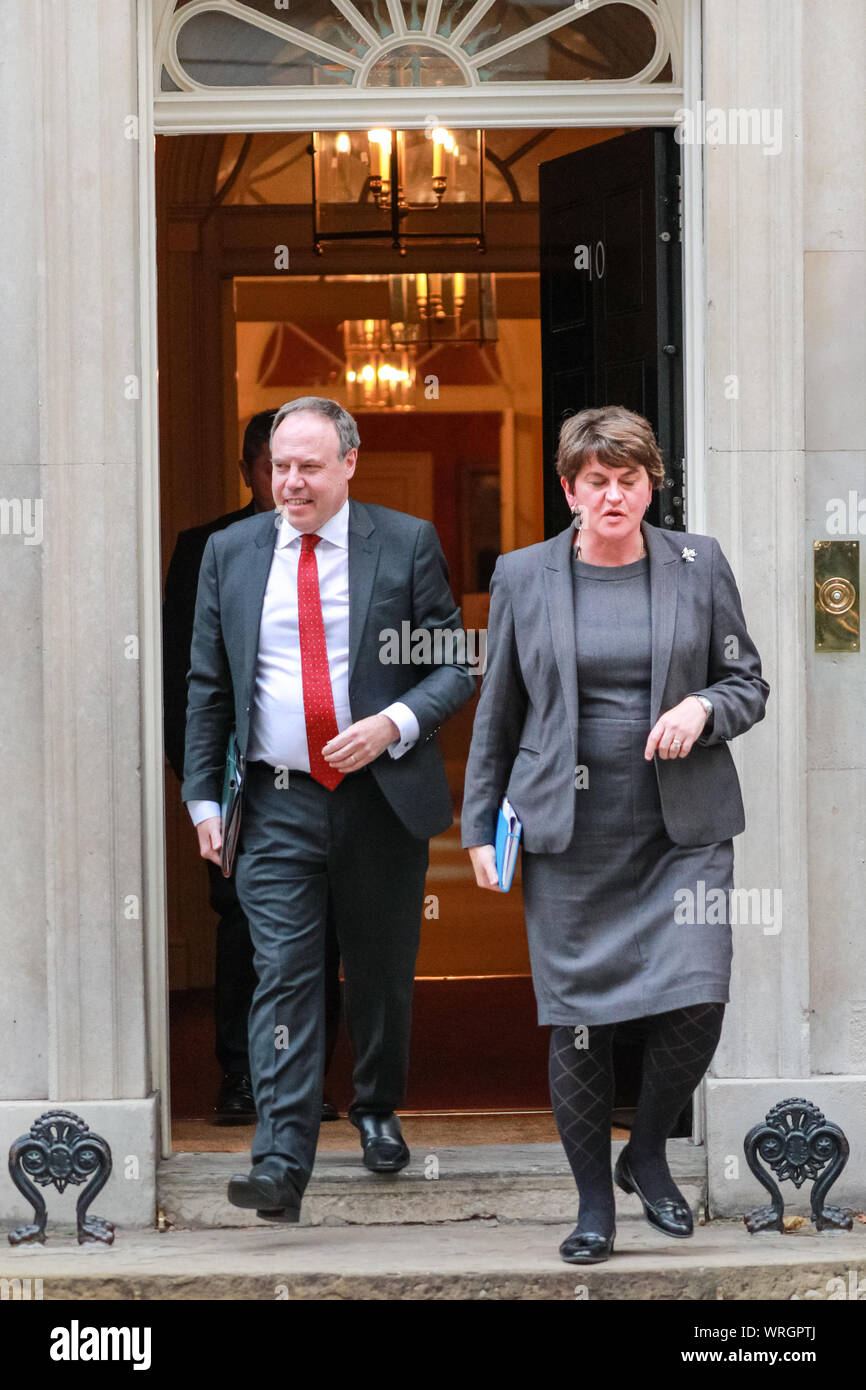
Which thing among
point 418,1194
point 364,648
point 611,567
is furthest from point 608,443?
point 418,1194

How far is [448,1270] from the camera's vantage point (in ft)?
16.4

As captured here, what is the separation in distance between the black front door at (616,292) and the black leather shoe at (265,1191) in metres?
2.29

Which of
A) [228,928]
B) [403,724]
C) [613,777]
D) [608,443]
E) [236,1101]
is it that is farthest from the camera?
[228,928]

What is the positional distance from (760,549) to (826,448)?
0.37 m

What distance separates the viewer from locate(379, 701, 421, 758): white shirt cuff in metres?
4.93

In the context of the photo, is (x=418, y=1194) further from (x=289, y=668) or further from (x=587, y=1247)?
(x=289, y=668)

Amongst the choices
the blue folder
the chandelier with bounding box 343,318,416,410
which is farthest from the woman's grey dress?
the chandelier with bounding box 343,318,416,410

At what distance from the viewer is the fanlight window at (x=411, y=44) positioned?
5.91 metres

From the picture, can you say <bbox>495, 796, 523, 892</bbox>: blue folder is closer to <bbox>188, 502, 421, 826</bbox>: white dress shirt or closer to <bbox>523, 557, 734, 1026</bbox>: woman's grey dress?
<bbox>523, 557, 734, 1026</bbox>: woman's grey dress

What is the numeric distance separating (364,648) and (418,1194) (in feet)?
5.43

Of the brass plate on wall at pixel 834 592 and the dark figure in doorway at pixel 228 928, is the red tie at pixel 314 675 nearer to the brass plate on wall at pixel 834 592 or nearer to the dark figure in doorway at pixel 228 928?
the dark figure in doorway at pixel 228 928

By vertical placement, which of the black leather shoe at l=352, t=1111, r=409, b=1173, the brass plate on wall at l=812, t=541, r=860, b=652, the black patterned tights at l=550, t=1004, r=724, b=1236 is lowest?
the black leather shoe at l=352, t=1111, r=409, b=1173

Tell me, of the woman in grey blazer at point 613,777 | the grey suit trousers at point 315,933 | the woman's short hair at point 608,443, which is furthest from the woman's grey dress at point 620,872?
the grey suit trousers at point 315,933

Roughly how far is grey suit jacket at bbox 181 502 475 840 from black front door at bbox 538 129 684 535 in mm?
1069
